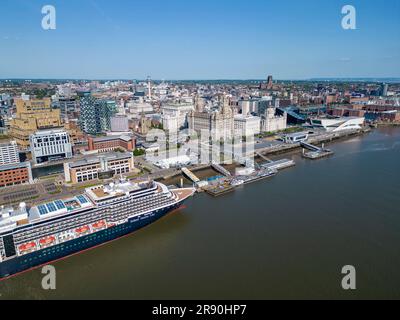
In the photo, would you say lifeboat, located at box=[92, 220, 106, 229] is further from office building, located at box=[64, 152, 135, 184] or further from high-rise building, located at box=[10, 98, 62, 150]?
high-rise building, located at box=[10, 98, 62, 150]

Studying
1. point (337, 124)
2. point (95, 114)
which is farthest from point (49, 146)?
point (337, 124)

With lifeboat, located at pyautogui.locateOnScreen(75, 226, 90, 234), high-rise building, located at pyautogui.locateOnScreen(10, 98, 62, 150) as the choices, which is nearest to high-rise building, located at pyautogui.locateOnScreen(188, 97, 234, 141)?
high-rise building, located at pyautogui.locateOnScreen(10, 98, 62, 150)

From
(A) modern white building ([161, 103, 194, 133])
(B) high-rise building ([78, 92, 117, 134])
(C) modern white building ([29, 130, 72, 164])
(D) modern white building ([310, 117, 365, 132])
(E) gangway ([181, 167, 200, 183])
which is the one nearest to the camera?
(E) gangway ([181, 167, 200, 183])

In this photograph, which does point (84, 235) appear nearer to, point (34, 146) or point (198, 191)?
point (198, 191)

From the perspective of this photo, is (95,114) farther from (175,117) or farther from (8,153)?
(8,153)

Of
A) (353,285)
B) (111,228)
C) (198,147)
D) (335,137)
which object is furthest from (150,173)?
(335,137)
